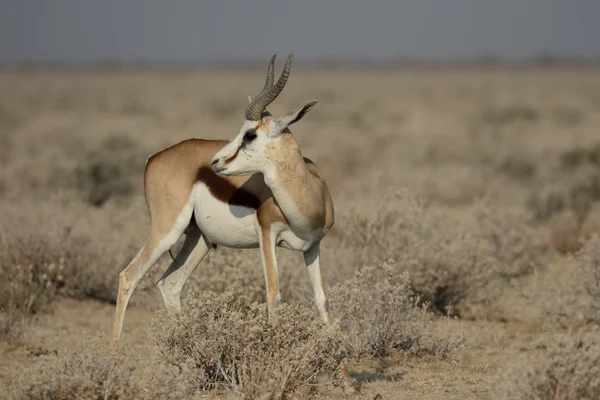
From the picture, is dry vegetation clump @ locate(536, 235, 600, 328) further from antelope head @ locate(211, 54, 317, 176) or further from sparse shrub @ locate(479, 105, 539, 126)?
sparse shrub @ locate(479, 105, 539, 126)

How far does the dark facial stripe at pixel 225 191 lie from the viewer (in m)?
7.26

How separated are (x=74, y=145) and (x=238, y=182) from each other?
20.4m

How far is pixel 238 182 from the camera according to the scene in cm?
739

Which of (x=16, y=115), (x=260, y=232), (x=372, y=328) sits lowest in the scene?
(x=16, y=115)

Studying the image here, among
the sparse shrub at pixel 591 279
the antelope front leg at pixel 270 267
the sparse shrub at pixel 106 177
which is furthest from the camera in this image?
the sparse shrub at pixel 106 177

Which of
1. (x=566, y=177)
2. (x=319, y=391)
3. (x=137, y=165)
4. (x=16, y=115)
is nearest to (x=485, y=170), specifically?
(x=566, y=177)

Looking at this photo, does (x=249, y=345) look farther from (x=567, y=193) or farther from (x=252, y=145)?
(x=567, y=193)

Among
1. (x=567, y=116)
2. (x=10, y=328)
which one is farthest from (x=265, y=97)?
(x=567, y=116)

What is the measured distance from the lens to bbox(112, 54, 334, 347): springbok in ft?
22.9

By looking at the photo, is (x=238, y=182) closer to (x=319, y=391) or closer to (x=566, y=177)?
(x=319, y=391)

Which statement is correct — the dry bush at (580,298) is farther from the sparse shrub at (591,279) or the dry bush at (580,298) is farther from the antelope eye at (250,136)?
the antelope eye at (250,136)

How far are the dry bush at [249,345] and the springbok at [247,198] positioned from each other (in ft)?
1.41

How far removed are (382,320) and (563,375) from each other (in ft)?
8.73

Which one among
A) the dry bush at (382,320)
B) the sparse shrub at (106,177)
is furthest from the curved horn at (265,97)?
the sparse shrub at (106,177)
